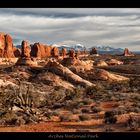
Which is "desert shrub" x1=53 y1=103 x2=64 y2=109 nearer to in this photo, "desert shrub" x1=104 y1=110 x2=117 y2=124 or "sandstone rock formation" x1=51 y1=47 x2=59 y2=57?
"desert shrub" x1=104 y1=110 x2=117 y2=124

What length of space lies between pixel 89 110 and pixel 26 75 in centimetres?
1954

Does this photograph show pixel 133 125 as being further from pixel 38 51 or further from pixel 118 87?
pixel 38 51

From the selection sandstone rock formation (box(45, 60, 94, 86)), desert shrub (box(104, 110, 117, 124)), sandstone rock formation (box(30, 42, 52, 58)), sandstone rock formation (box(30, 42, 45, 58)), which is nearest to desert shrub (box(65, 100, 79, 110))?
desert shrub (box(104, 110, 117, 124))

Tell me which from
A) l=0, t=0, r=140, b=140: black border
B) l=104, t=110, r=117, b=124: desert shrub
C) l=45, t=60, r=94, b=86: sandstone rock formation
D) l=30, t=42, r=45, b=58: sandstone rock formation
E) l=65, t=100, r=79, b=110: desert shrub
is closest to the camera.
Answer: l=0, t=0, r=140, b=140: black border

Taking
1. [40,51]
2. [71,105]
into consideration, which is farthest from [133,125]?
[40,51]

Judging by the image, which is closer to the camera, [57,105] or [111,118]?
[111,118]
